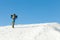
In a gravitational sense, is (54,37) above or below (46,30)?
below

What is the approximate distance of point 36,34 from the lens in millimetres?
13086

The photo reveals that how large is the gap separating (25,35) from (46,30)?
1.75m

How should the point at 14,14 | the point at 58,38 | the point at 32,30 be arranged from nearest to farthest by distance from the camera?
the point at 58,38, the point at 32,30, the point at 14,14

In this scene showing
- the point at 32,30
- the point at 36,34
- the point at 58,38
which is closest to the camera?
the point at 58,38

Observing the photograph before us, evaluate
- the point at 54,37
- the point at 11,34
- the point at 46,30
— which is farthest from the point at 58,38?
the point at 11,34

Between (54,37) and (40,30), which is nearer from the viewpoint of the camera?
(54,37)

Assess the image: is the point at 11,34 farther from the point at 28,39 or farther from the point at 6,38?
the point at 28,39

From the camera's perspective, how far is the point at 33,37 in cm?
1259

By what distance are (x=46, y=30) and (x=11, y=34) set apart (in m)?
2.74

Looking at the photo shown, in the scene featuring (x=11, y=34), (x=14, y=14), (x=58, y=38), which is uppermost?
(x=14, y=14)

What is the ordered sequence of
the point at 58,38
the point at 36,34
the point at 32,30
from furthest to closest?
the point at 32,30, the point at 36,34, the point at 58,38

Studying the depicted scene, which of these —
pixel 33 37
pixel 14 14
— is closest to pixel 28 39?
pixel 33 37

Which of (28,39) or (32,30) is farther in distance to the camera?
(32,30)

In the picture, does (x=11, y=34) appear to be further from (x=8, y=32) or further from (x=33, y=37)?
(x=33, y=37)
